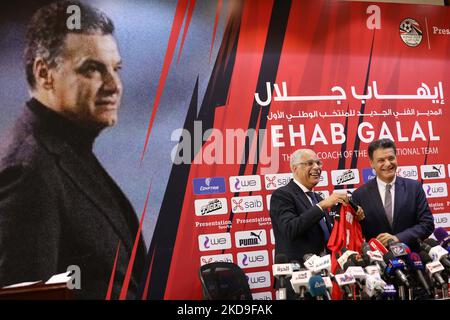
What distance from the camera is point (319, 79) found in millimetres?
5109

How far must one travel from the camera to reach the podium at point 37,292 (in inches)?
96.0

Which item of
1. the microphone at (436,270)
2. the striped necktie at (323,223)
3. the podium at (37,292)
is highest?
the striped necktie at (323,223)

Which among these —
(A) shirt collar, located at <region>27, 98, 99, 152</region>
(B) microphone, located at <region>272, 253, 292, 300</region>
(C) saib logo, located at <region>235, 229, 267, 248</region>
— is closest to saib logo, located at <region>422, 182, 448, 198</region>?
(C) saib logo, located at <region>235, 229, 267, 248</region>

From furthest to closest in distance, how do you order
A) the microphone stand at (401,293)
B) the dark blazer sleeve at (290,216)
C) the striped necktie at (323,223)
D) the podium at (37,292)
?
the striped necktie at (323,223) < the dark blazer sleeve at (290,216) < the microphone stand at (401,293) < the podium at (37,292)

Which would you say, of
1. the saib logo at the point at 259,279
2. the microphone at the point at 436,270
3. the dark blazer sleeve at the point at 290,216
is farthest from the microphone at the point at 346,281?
the saib logo at the point at 259,279

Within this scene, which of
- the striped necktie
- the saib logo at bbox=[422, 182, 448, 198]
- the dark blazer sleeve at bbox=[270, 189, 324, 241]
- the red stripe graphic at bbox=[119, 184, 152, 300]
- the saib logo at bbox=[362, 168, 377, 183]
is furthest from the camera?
the saib logo at bbox=[422, 182, 448, 198]

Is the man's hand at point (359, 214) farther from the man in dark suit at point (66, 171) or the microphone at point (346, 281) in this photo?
the man in dark suit at point (66, 171)

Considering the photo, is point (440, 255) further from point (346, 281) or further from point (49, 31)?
point (49, 31)

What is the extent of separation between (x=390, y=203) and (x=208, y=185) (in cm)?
161

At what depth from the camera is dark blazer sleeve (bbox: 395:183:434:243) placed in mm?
3688

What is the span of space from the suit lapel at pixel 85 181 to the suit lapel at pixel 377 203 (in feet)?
6.90

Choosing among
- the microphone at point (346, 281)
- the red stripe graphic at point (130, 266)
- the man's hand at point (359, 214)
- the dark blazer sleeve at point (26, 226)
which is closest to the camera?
the microphone at point (346, 281)

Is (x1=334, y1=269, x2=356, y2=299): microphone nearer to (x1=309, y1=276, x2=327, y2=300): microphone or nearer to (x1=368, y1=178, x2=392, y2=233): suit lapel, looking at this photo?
(x1=309, y1=276, x2=327, y2=300): microphone

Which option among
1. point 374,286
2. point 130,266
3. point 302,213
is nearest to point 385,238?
point 302,213
